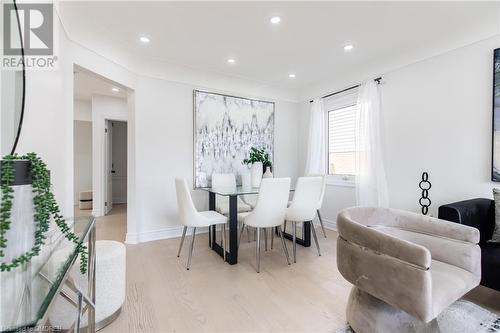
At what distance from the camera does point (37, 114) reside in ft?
5.18

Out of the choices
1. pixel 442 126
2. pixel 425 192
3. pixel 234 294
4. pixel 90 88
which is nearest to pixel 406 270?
pixel 234 294

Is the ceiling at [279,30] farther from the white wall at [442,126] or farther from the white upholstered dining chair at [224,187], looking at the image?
the white upholstered dining chair at [224,187]

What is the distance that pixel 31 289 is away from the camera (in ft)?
2.65

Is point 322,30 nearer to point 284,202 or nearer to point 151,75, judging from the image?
point 284,202

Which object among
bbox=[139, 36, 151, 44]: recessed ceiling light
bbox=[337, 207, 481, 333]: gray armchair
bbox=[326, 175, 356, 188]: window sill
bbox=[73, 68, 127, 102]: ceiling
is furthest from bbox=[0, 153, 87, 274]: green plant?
A: bbox=[326, 175, 356, 188]: window sill

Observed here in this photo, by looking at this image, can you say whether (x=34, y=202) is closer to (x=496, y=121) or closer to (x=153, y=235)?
(x=153, y=235)

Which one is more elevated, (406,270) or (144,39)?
(144,39)

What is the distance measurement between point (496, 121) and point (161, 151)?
154 inches

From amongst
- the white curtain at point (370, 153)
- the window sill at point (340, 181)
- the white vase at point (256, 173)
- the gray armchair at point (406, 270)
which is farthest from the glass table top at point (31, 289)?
the window sill at point (340, 181)

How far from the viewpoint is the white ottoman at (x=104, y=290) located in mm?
1541

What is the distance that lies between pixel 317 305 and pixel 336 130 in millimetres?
2995

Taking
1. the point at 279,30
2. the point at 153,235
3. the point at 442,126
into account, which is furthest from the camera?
the point at 153,235

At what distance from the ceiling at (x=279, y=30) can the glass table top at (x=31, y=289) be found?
214 cm

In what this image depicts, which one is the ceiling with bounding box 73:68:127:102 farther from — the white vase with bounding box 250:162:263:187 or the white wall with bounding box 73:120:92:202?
the white vase with bounding box 250:162:263:187
